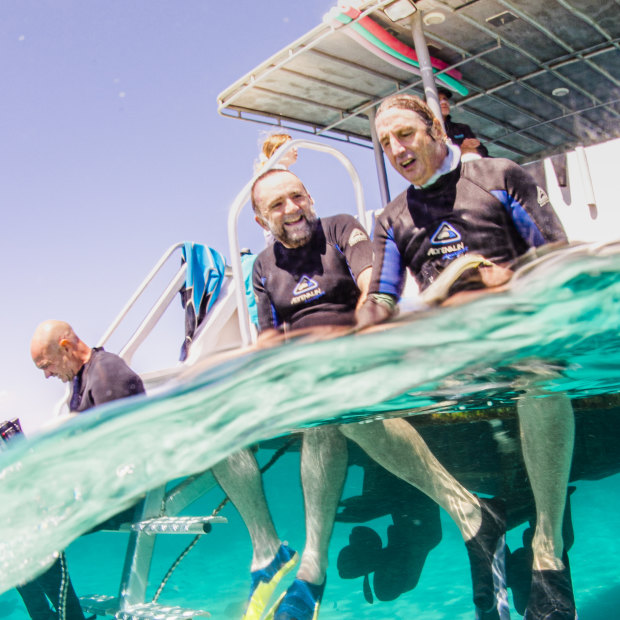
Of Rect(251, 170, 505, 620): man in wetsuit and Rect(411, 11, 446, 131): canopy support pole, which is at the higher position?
Rect(411, 11, 446, 131): canopy support pole

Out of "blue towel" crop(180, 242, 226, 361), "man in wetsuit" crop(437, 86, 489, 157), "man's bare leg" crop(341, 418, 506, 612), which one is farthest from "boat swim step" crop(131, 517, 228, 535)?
"man in wetsuit" crop(437, 86, 489, 157)

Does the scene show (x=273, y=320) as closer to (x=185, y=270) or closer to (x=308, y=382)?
(x=308, y=382)

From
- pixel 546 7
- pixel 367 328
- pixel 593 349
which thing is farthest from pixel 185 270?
pixel 546 7

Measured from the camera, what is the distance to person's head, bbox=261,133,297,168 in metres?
4.85

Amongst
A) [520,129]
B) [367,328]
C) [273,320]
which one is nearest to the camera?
[367,328]

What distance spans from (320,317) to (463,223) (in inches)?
34.0

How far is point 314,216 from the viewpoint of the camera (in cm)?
339

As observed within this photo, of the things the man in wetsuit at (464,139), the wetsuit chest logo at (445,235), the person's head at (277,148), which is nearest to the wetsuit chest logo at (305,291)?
the wetsuit chest logo at (445,235)

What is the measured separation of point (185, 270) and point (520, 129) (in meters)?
8.29

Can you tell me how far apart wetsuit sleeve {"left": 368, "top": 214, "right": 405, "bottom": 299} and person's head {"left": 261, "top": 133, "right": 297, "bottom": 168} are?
2067 millimetres

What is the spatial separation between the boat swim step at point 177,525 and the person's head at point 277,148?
2.83 metres

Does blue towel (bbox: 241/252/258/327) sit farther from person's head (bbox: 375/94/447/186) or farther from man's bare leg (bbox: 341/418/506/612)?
person's head (bbox: 375/94/447/186)

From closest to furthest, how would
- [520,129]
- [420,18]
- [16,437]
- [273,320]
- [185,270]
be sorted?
[273,320], [16,437], [185,270], [420,18], [520,129]

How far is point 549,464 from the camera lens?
2914 millimetres
